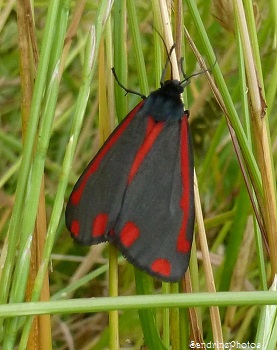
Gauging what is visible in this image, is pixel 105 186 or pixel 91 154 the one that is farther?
pixel 91 154

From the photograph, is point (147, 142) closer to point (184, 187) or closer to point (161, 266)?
point (184, 187)

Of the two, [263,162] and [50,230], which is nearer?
[50,230]

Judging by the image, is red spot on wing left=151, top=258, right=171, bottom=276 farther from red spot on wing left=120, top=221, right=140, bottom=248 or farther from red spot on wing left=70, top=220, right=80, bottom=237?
red spot on wing left=70, top=220, right=80, bottom=237

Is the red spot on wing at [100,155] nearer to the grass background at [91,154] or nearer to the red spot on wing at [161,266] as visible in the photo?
the grass background at [91,154]

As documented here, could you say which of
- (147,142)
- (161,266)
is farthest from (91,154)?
(161,266)

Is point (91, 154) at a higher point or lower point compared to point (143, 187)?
higher

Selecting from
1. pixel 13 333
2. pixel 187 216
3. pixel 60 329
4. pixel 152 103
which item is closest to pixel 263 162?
pixel 187 216

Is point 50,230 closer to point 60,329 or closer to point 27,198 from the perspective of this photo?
point 27,198

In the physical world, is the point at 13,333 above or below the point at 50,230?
below
